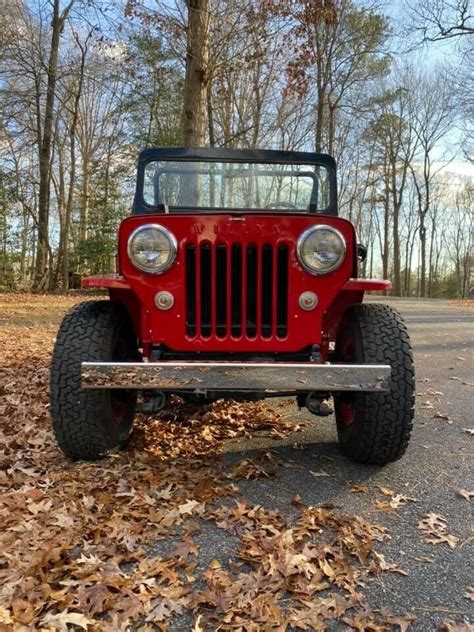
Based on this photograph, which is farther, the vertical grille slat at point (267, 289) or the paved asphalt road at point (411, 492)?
the vertical grille slat at point (267, 289)

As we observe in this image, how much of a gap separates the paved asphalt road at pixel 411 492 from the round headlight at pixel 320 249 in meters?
1.15

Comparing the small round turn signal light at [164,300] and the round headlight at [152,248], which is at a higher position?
the round headlight at [152,248]

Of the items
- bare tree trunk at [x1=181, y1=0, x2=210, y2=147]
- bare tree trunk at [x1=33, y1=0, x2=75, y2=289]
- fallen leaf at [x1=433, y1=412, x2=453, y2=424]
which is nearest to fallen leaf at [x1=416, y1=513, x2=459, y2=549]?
fallen leaf at [x1=433, y1=412, x2=453, y2=424]

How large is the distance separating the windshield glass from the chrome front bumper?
167 cm

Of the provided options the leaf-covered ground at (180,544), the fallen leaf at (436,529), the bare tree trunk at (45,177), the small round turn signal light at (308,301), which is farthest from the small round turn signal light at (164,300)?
the bare tree trunk at (45,177)

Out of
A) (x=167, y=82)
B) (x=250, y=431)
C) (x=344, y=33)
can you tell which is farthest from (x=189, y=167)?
(x=344, y=33)

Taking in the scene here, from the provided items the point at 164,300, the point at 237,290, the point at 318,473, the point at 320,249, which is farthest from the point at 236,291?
the point at 318,473

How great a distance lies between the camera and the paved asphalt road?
1.82 metres

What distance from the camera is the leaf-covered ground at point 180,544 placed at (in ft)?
5.58

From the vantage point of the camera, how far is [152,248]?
8.92 ft

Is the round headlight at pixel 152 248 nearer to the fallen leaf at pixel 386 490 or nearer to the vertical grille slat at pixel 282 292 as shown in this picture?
the vertical grille slat at pixel 282 292

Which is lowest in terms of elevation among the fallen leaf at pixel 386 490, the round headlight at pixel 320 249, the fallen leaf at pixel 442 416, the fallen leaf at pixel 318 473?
the fallen leaf at pixel 386 490

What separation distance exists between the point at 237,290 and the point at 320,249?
1.64 feet

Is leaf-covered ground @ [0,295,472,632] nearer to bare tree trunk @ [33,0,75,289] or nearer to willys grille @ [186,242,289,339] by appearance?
willys grille @ [186,242,289,339]
